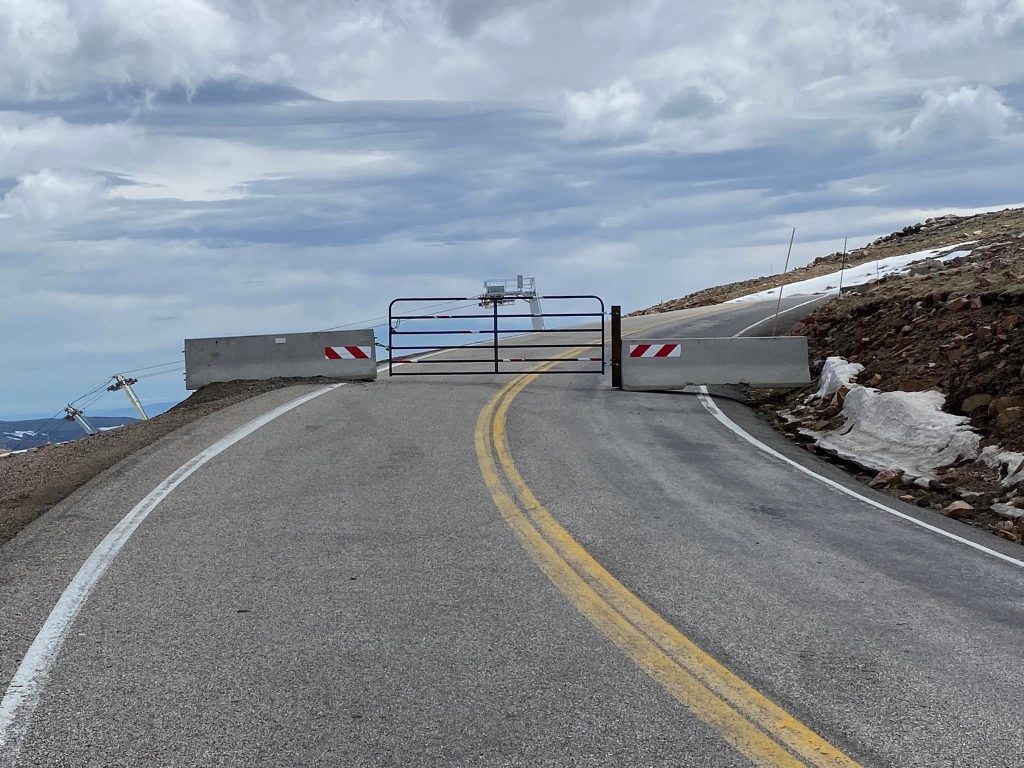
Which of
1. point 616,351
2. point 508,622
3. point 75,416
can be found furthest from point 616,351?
point 75,416

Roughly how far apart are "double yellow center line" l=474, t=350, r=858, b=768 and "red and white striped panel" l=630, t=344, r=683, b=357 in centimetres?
1002

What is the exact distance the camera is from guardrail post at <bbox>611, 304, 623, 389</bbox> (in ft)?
62.8

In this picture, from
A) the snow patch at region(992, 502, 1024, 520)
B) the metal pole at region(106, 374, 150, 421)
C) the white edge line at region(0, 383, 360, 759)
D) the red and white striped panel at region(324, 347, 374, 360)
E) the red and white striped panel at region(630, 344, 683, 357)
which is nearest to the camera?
the white edge line at region(0, 383, 360, 759)

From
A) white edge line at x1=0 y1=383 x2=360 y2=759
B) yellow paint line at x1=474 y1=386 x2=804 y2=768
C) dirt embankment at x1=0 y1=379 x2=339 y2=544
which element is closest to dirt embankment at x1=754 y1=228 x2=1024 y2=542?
yellow paint line at x1=474 y1=386 x2=804 y2=768

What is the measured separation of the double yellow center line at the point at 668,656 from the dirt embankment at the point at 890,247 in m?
36.2

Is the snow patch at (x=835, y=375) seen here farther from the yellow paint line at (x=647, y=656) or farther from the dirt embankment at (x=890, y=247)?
the dirt embankment at (x=890, y=247)

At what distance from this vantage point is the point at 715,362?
62.4 ft

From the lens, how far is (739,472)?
11.8 m

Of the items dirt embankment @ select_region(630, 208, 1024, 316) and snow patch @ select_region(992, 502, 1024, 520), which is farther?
dirt embankment @ select_region(630, 208, 1024, 316)

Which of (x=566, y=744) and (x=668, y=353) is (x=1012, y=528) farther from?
(x=668, y=353)

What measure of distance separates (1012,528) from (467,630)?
675 centimetres

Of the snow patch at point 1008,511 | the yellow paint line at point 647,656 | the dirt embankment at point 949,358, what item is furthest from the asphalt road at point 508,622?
the dirt embankment at point 949,358

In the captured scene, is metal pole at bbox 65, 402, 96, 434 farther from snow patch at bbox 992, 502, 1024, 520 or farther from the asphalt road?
snow patch at bbox 992, 502, 1024, 520

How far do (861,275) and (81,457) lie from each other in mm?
31198
